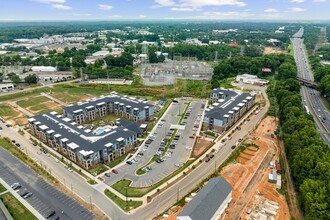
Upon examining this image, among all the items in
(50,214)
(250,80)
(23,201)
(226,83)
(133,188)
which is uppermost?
(250,80)

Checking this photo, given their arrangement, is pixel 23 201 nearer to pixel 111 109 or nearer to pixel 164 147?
pixel 164 147

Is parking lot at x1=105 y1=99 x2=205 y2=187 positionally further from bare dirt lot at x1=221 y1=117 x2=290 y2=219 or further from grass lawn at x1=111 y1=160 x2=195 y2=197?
bare dirt lot at x1=221 y1=117 x2=290 y2=219

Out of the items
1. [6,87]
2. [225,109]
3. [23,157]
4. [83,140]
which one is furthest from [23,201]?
[6,87]

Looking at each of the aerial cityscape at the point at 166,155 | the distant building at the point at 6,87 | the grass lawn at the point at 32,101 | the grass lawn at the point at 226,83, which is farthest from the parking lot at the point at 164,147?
the distant building at the point at 6,87

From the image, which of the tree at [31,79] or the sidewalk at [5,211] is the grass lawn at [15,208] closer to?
the sidewalk at [5,211]

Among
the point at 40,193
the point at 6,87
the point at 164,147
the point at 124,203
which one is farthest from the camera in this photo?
the point at 6,87

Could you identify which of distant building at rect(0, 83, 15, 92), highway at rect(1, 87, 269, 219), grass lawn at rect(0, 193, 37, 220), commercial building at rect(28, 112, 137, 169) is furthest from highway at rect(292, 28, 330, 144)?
distant building at rect(0, 83, 15, 92)
